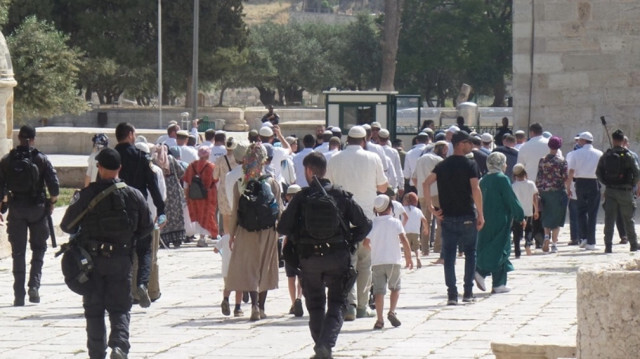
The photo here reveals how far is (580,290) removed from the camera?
266 inches

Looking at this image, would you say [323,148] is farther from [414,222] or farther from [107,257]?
[107,257]

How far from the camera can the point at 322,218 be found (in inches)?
365

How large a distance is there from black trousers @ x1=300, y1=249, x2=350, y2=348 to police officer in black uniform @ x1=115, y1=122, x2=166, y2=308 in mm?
2571

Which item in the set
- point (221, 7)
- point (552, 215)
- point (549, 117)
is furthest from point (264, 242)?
point (221, 7)

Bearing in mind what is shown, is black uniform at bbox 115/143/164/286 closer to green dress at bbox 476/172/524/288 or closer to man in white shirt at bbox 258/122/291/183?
green dress at bbox 476/172/524/288

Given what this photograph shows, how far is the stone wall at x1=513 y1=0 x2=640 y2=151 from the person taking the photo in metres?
23.7

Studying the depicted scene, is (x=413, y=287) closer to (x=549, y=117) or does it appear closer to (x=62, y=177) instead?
(x=549, y=117)

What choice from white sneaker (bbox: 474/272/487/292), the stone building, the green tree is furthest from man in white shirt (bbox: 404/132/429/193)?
the green tree

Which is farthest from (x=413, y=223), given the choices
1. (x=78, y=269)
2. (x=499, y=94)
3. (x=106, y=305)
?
(x=499, y=94)

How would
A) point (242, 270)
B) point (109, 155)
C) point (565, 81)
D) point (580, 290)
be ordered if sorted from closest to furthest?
1. point (580, 290)
2. point (109, 155)
3. point (242, 270)
4. point (565, 81)

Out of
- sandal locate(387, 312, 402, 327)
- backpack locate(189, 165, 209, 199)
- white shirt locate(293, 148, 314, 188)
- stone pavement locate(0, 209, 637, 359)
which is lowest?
stone pavement locate(0, 209, 637, 359)

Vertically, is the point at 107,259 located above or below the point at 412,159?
below

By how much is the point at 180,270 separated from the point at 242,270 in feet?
14.1

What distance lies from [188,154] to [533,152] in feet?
14.9
